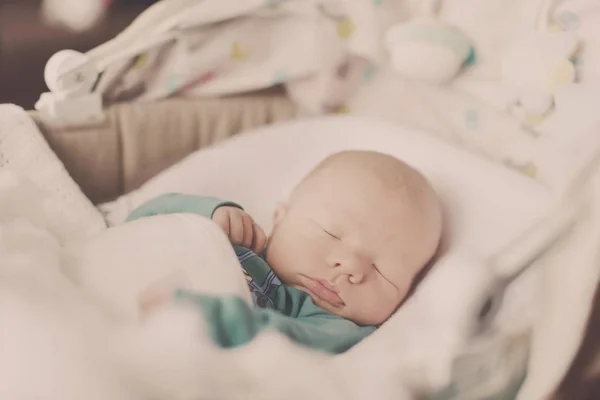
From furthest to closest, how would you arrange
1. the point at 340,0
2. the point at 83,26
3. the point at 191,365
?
the point at 83,26
the point at 340,0
the point at 191,365

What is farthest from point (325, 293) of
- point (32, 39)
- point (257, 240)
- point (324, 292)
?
point (32, 39)

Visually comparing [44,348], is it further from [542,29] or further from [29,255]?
[542,29]

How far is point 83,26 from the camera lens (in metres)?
1.16

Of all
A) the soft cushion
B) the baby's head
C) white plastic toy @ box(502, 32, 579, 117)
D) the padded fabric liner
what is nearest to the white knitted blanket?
the padded fabric liner

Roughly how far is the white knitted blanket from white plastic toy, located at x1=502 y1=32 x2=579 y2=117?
59 cm

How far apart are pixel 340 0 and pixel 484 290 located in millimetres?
700

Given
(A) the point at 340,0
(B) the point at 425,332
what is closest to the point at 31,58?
(A) the point at 340,0

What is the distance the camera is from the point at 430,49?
3.00ft

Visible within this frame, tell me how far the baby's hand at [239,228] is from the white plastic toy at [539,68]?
1.28ft

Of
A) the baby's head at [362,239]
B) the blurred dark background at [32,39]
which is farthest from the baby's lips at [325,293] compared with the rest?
the blurred dark background at [32,39]

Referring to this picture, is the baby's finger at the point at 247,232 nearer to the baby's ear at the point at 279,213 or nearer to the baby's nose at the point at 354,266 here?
the baby's ear at the point at 279,213

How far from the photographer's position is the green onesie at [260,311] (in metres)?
0.53

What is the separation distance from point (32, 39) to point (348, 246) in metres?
0.73

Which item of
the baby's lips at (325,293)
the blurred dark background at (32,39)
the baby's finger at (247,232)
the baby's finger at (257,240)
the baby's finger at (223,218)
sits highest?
the blurred dark background at (32,39)
